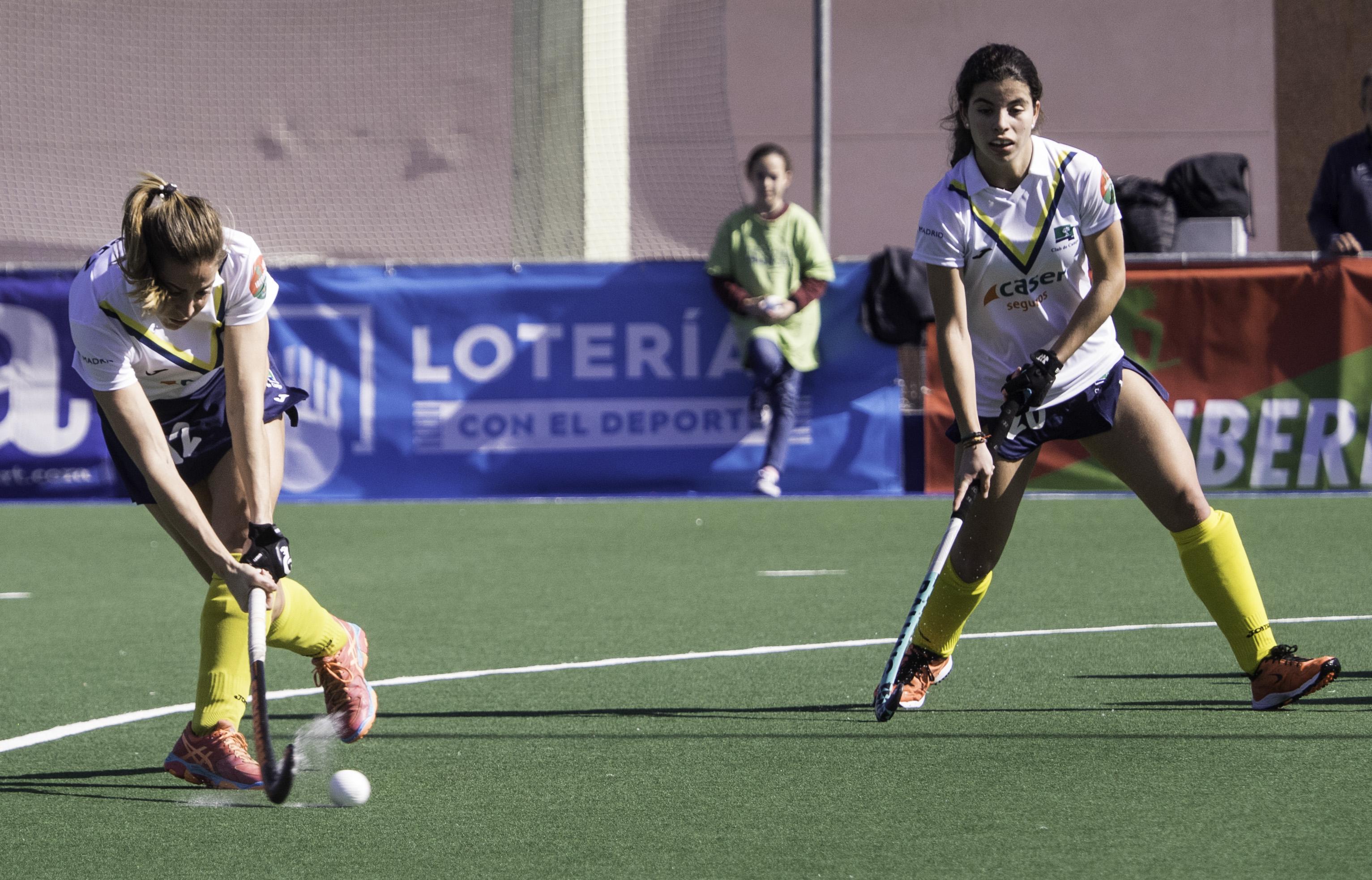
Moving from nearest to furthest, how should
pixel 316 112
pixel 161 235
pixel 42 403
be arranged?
1. pixel 161 235
2. pixel 42 403
3. pixel 316 112

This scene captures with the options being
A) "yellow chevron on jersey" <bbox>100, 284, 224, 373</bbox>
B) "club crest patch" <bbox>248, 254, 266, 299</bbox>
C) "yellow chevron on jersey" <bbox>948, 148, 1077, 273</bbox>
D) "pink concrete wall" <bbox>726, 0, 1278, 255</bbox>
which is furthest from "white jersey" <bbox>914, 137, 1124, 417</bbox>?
"pink concrete wall" <bbox>726, 0, 1278, 255</bbox>

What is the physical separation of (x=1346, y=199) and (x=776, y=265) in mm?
3105

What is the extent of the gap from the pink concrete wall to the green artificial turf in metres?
12.3

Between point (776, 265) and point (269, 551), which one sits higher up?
point (776, 265)

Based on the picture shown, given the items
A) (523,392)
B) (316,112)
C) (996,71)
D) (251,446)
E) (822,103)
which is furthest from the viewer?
(316,112)

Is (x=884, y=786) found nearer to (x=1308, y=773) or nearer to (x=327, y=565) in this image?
(x=1308, y=773)

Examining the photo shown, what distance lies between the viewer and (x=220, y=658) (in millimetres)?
4062

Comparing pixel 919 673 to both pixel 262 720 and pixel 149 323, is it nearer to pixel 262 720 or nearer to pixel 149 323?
pixel 262 720

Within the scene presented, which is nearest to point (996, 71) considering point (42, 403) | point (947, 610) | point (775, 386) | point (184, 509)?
point (947, 610)

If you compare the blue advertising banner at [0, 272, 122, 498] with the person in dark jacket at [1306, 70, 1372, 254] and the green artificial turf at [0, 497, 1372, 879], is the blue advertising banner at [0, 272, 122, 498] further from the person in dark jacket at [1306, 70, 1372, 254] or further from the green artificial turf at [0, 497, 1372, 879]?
the person in dark jacket at [1306, 70, 1372, 254]

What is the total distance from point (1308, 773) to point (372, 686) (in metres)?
2.66

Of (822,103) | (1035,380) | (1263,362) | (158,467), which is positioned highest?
(822,103)

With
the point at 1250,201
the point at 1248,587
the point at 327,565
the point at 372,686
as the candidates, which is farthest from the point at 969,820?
the point at 1250,201

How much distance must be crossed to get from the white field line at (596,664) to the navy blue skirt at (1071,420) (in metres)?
1.36
